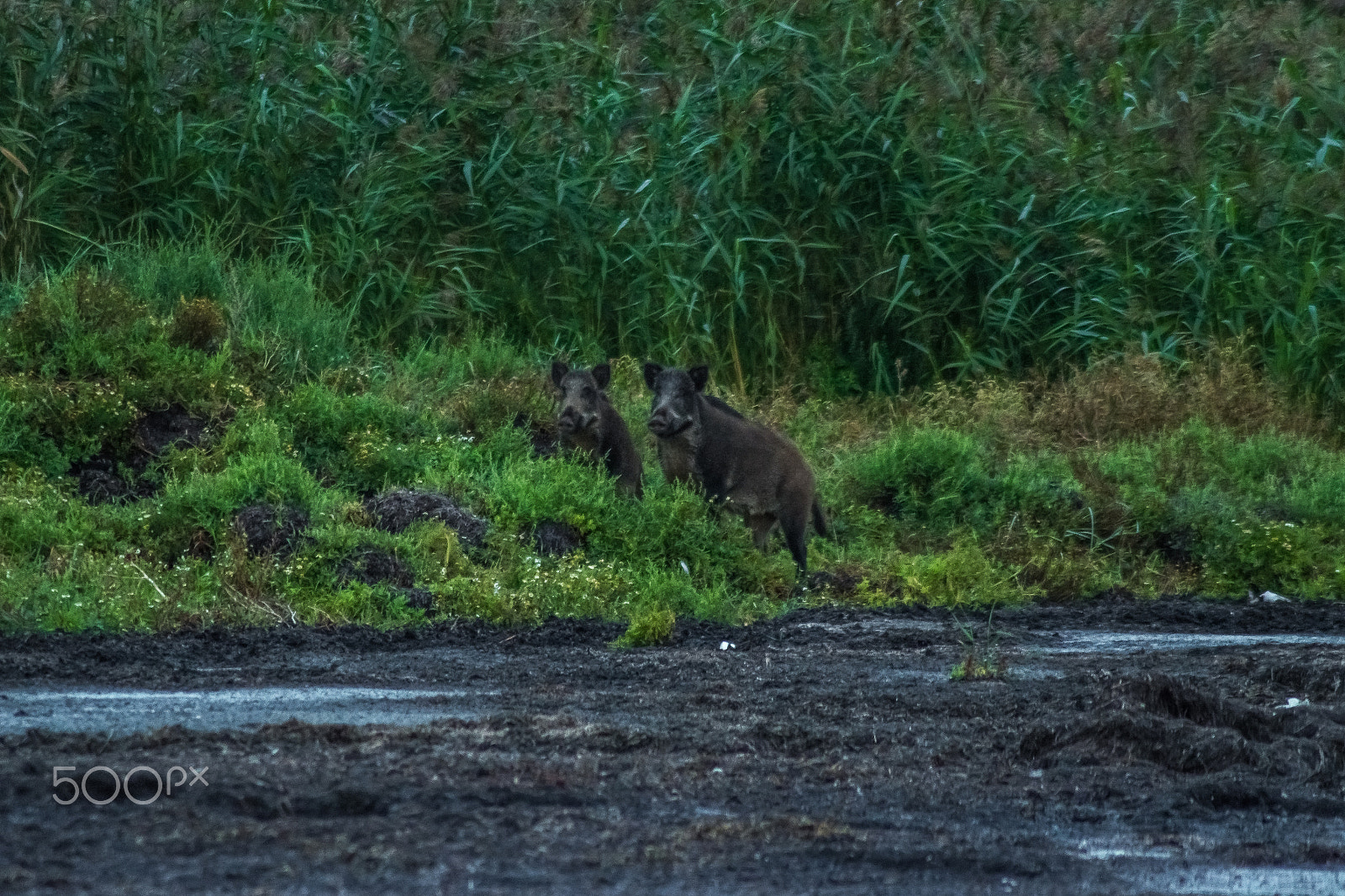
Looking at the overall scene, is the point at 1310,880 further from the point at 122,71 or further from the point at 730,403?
the point at 122,71

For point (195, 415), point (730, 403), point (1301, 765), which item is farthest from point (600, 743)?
point (730, 403)

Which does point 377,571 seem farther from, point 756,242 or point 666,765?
point 756,242

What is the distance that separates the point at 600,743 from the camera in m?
5.92

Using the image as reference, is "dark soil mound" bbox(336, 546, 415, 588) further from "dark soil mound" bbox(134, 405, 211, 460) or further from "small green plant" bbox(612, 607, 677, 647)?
"dark soil mound" bbox(134, 405, 211, 460)

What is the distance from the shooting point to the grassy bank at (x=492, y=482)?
32.0 ft

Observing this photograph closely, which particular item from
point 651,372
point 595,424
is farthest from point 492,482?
point 651,372

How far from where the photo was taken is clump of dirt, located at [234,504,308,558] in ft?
33.0

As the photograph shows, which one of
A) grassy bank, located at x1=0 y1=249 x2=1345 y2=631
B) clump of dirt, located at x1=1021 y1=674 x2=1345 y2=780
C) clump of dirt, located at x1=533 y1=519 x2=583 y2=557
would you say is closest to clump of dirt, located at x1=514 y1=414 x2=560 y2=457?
grassy bank, located at x1=0 y1=249 x2=1345 y2=631

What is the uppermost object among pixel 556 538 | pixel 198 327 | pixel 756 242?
pixel 756 242

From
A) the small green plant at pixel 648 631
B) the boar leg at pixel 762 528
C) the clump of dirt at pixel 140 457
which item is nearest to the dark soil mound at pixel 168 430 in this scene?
the clump of dirt at pixel 140 457

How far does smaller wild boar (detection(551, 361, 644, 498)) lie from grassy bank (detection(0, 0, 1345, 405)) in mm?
2419

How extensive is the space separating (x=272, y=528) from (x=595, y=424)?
2.40m

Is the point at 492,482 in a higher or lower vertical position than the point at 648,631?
lower

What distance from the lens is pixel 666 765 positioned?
5629 millimetres
